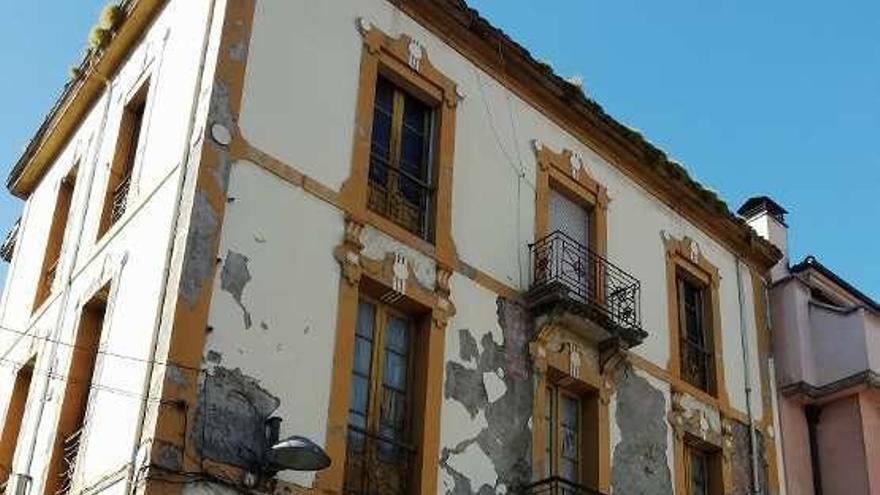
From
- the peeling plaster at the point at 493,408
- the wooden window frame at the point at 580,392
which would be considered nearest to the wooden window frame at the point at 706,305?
the wooden window frame at the point at 580,392

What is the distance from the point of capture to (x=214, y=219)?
1146cm

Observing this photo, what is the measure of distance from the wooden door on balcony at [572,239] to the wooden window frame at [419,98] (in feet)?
6.33

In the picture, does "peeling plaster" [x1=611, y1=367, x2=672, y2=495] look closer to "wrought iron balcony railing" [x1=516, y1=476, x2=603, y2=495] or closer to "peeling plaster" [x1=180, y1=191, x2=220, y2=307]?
"wrought iron balcony railing" [x1=516, y1=476, x2=603, y2=495]

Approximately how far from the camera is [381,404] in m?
12.6

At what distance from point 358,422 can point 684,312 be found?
7299 millimetres

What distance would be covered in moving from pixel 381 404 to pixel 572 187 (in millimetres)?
5221

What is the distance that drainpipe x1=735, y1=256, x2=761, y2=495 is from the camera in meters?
17.4

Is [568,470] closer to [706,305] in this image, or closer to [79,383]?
[706,305]

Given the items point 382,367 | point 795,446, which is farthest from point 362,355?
point 795,446

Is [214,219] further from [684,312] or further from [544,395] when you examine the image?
[684,312]

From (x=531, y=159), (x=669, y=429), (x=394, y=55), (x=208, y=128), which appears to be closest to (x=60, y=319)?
(x=208, y=128)

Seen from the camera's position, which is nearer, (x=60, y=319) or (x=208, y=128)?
(x=208, y=128)

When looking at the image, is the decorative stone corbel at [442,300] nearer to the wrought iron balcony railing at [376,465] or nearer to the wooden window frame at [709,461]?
the wrought iron balcony railing at [376,465]

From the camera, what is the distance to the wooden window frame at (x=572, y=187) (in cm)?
1575
